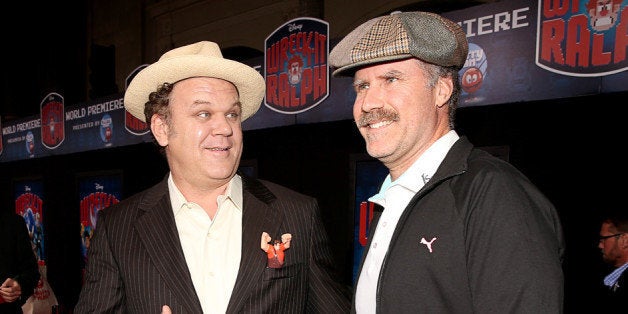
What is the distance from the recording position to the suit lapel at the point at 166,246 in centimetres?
169

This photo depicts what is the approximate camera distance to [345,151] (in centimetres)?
507

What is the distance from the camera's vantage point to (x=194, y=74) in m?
1.84

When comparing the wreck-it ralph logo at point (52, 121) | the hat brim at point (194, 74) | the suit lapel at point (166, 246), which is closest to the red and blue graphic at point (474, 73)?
the hat brim at point (194, 74)

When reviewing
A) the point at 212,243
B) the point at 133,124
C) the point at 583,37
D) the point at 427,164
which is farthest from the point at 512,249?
the point at 133,124

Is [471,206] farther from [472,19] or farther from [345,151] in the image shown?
[345,151]

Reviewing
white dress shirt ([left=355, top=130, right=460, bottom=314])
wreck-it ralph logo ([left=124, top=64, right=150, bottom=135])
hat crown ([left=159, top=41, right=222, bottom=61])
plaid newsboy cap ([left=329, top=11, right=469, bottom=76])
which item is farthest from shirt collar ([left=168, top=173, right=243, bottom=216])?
wreck-it ralph logo ([left=124, top=64, right=150, bottom=135])

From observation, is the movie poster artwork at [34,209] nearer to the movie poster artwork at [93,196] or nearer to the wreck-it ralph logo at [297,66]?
the movie poster artwork at [93,196]

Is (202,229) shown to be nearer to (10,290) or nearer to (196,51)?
(196,51)

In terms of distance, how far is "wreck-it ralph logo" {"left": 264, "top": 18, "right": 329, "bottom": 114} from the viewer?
4520 mm

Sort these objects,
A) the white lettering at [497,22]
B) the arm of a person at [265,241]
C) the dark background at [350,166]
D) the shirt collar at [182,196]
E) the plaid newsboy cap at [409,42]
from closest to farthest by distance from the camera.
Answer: the plaid newsboy cap at [409,42], the arm of a person at [265,241], the shirt collar at [182,196], the white lettering at [497,22], the dark background at [350,166]

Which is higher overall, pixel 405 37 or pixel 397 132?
pixel 405 37

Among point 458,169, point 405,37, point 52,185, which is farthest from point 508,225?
point 52,185

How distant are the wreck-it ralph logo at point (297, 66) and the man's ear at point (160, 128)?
269cm

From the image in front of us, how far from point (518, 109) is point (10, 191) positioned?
11115 millimetres
